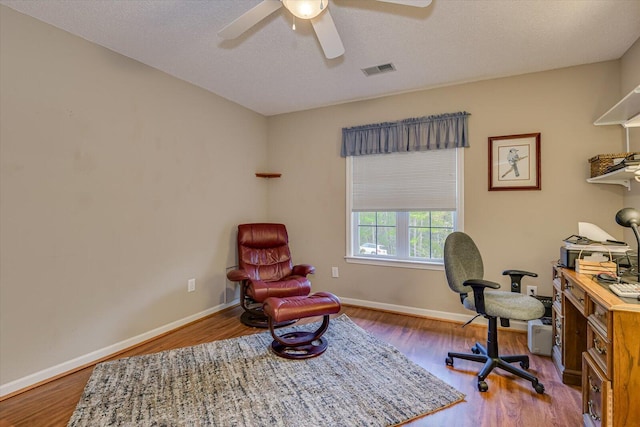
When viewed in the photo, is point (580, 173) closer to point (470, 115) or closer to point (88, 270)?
point (470, 115)

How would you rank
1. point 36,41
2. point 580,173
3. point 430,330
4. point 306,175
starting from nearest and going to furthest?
point 36,41 < point 580,173 < point 430,330 < point 306,175

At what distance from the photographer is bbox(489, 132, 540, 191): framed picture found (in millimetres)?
2908

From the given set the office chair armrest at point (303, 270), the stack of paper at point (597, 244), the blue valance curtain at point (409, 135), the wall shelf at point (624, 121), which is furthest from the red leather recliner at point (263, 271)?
the wall shelf at point (624, 121)

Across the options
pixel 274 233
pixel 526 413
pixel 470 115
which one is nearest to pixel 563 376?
pixel 526 413

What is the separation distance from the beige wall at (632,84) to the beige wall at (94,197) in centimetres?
387

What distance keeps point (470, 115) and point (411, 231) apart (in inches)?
54.5

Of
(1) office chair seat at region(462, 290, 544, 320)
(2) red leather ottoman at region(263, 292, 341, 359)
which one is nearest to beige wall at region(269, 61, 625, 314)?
(1) office chair seat at region(462, 290, 544, 320)

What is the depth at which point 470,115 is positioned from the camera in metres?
3.16

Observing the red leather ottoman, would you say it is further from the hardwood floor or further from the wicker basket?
the wicker basket

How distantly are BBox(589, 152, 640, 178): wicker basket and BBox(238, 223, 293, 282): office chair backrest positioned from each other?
3053 mm

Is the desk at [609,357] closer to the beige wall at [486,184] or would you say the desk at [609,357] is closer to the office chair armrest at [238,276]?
the beige wall at [486,184]

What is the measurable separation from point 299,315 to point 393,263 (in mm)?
1572

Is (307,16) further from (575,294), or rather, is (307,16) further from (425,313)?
(425,313)

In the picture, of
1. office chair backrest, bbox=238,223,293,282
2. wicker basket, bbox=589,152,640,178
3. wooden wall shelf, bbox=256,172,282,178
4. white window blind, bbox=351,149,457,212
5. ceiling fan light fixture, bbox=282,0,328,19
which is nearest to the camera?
ceiling fan light fixture, bbox=282,0,328,19
